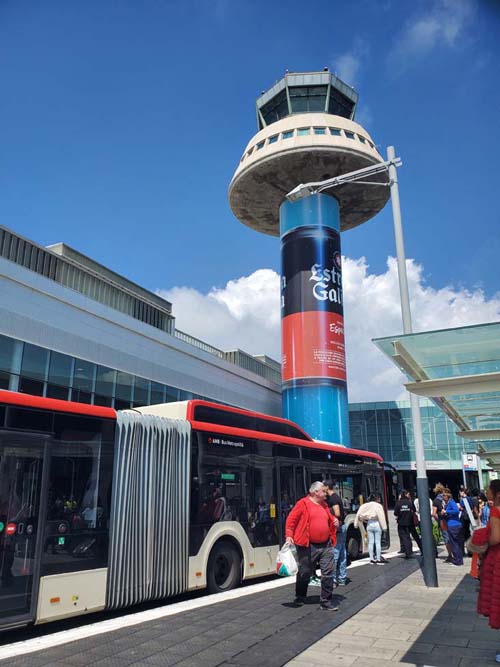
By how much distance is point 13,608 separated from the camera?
6.08 meters

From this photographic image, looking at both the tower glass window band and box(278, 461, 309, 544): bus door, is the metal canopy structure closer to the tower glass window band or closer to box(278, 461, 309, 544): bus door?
box(278, 461, 309, 544): bus door

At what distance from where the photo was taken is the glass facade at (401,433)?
46.0 metres

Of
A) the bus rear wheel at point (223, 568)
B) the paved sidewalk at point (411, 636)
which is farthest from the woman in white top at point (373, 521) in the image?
the bus rear wheel at point (223, 568)

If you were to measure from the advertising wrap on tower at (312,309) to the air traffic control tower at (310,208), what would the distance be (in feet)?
0.19

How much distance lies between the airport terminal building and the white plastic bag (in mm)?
12259

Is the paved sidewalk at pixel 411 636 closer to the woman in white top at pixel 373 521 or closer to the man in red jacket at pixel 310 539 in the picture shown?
the man in red jacket at pixel 310 539

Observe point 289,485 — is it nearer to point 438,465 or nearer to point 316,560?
point 316,560

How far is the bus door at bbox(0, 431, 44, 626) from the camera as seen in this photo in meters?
6.07

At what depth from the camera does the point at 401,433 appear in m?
48.9

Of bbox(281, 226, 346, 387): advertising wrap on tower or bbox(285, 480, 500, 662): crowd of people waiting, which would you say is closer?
bbox(285, 480, 500, 662): crowd of people waiting

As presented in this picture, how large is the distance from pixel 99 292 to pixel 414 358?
793 inches

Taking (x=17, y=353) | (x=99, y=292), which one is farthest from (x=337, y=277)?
(x=17, y=353)

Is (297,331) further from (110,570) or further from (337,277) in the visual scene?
(110,570)

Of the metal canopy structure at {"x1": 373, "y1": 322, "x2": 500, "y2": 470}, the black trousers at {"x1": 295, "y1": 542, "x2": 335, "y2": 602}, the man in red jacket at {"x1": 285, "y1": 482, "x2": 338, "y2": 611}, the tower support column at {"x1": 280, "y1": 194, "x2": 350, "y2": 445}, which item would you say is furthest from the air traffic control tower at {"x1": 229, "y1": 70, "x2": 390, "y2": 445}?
the metal canopy structure at {"x1": 373, "y1": 322, "x2": 500, "y2": 470}
